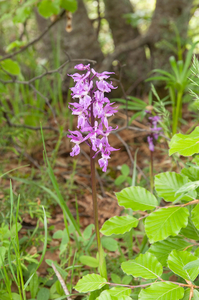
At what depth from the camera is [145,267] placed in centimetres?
90

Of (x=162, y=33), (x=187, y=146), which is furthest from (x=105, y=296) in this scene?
(x=162, y=33)

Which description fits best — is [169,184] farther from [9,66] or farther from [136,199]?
[9,66]

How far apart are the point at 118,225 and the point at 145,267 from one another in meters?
0.18

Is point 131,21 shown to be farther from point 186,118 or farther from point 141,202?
point 141,202

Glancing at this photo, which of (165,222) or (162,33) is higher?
(162,33)

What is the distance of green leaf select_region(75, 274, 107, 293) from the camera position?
2.98 ft

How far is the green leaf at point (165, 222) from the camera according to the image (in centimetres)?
88

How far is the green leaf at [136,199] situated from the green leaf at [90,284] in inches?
11.9

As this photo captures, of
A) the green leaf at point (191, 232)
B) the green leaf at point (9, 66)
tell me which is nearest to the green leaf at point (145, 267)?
the green leaf at point (191, 232)

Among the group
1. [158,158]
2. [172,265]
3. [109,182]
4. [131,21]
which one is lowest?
[172,265]

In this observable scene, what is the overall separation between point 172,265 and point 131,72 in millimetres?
3107

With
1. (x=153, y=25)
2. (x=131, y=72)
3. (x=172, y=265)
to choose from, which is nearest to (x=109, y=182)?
(x=172, y=265)

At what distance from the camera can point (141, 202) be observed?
102 centimetres

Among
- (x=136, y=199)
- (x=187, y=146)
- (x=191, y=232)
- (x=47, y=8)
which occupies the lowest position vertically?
(x=191, y=232)
